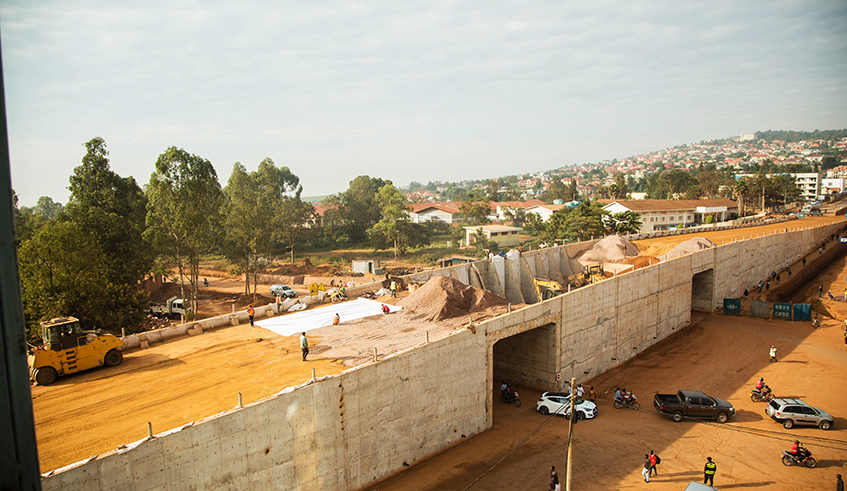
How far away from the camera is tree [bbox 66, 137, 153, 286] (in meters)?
38.1

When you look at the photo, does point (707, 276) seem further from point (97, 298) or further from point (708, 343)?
point (97, 298)

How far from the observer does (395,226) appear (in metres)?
76.5

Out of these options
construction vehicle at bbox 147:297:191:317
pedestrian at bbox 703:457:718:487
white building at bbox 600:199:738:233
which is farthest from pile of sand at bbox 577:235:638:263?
construction vehicle at bbox 147:297:191:317

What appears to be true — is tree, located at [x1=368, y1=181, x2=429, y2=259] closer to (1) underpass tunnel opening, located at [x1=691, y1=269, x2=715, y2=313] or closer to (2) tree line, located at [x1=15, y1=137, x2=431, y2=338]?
(2) tree line, located at [x1=15, y1=137, x2=431, y2=338]

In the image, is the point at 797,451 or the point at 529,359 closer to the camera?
the point at 797,451

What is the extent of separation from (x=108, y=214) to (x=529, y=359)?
3541 cm

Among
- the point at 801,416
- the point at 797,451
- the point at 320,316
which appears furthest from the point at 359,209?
the point at 797,451

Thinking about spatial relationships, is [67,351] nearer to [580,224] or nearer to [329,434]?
[329,434]

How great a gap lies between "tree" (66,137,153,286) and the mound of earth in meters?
25.0

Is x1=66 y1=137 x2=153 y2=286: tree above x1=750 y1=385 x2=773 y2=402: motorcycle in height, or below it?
above

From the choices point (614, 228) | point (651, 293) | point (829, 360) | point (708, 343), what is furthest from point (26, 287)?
point (614, 228)

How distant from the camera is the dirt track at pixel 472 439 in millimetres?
16047

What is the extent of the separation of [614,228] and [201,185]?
53386 millimetres

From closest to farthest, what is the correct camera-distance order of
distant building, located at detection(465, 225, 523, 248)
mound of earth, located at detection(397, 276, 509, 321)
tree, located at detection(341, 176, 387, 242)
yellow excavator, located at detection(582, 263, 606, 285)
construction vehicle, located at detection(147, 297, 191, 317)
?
mound of earth, located at detection(397, 276, 509, 321)
yellow excavator, located at detection(582, 263, 606, 285)
construction vehicle, located at detection(147, 297, 191, 317)
distant building, located at detection(465, 225, 523, 248)
tree, located at detection(341, 176, 387, 242)
